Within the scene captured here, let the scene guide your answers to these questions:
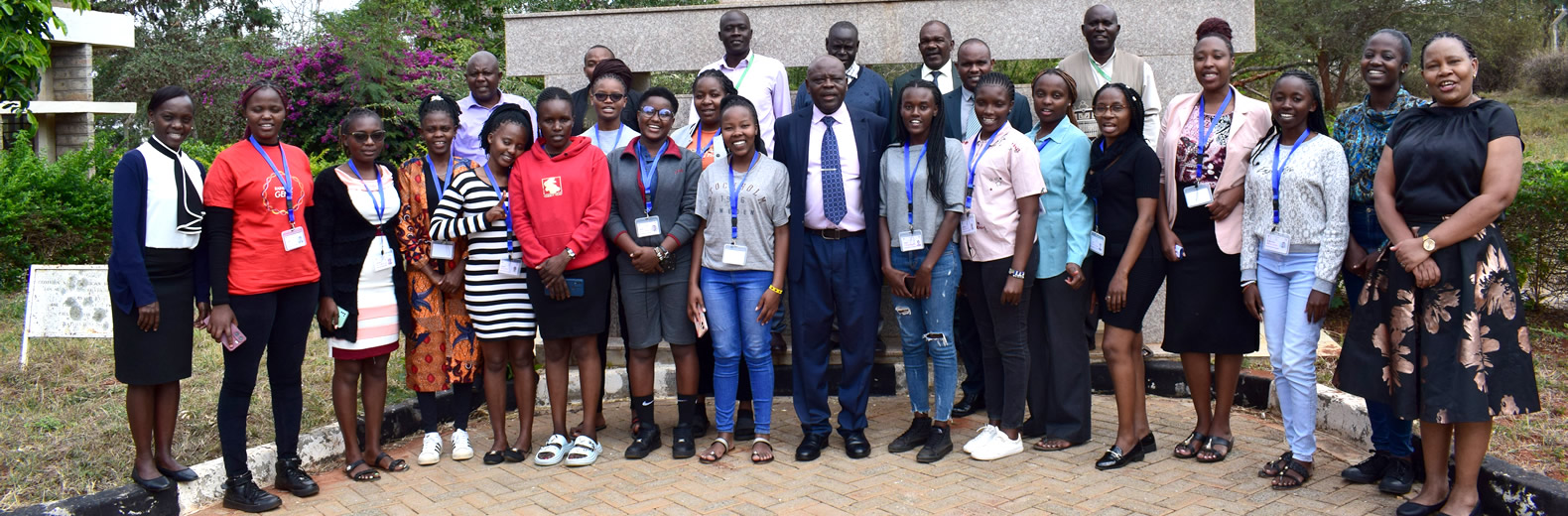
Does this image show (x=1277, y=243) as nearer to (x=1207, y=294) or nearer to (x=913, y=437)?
(x=1207, y=294)

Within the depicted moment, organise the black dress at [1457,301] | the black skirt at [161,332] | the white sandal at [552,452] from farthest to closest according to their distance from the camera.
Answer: the white sandal at [552,452]
the black skirt at [161,332]
the black dress at [1457,301]

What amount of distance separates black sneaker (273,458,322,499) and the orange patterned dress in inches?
24.8

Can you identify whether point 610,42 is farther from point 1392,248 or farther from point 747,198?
point 1392,248

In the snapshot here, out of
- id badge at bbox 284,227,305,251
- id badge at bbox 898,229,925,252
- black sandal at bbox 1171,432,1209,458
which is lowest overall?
black sandal at bbox 1171,432,1209,458

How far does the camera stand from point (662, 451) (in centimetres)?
543

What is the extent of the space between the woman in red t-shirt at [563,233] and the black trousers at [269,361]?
975 millimetres

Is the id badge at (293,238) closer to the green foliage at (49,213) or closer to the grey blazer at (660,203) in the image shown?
the grey blazer at (660,203)

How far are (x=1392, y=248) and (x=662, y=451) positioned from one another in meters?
3.31

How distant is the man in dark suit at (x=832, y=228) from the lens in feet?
16.7

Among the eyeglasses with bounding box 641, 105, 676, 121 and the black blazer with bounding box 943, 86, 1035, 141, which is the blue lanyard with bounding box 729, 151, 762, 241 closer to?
the eyeglasses with bounding box 641, 105, 676, 121

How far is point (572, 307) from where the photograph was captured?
16.9 ft

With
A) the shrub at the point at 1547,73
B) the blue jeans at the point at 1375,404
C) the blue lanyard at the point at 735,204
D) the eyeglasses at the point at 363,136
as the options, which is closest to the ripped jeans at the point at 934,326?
the blue lanyard at the point at 735,204

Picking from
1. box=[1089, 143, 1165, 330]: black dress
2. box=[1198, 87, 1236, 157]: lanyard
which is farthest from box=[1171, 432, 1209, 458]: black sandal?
box=[1198, 87, 1236, 157]: lanyard

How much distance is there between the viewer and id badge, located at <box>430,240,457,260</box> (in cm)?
512
